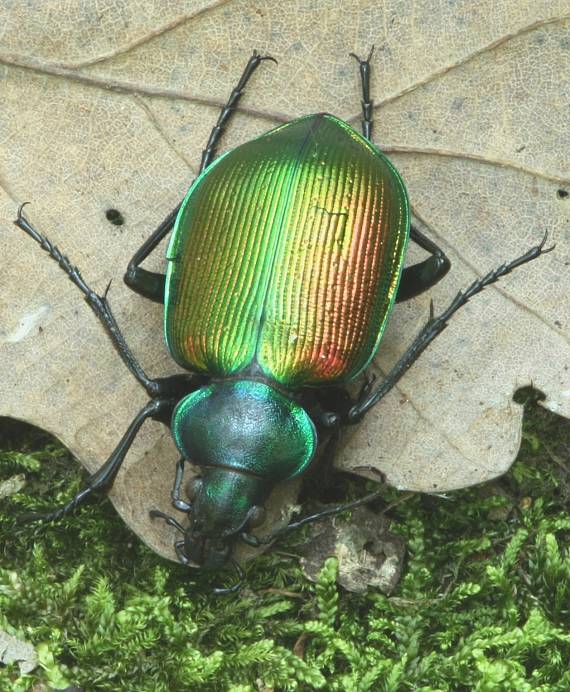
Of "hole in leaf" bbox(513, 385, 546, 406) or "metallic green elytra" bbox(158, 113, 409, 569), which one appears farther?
"hole in leaf" bbox(513, 385, 546, 406)

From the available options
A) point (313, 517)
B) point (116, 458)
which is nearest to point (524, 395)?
point (313, 517)

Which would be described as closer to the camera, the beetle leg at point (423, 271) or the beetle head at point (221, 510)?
the beetle head at point (221, 510)

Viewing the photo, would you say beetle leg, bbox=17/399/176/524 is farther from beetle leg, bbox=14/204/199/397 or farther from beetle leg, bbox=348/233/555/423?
beetle leg, bbox=348/233/555/423

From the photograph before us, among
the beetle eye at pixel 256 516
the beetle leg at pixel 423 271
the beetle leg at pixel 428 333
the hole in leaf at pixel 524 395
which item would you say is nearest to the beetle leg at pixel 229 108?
the beetle leg at pixel 423 271

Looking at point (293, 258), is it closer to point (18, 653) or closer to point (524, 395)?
point (524, 395)

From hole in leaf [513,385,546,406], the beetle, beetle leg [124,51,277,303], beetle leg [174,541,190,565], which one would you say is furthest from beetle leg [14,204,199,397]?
hole in leaf [513,385,546,406]

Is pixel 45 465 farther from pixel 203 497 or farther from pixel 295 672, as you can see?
pixel 295 672

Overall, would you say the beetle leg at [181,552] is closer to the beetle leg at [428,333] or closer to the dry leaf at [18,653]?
the dry leaf at [18,653]
